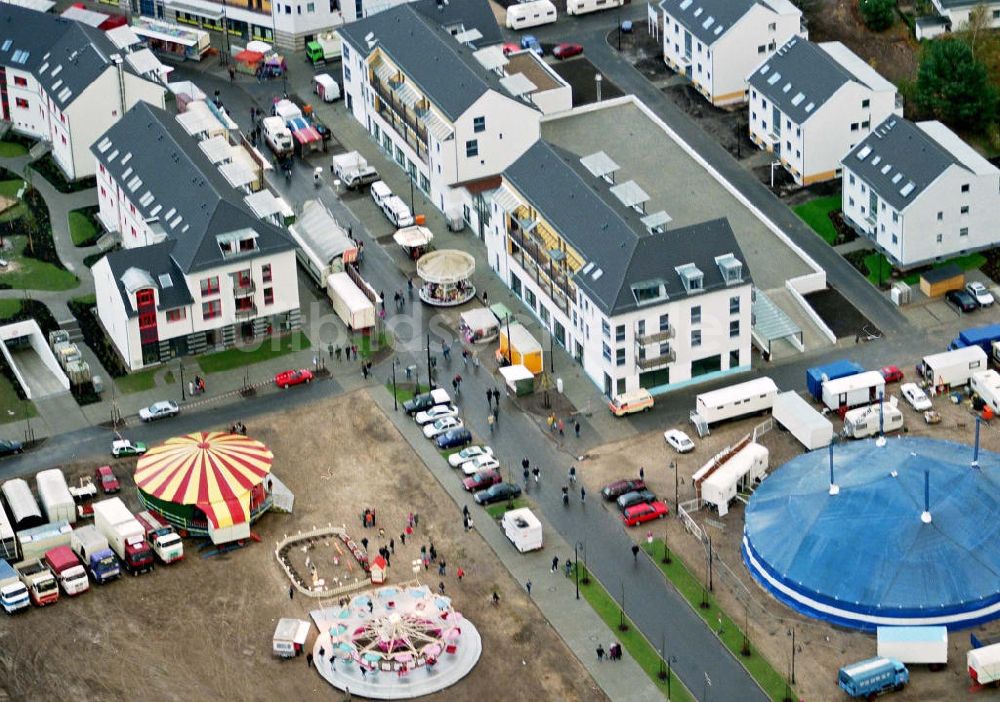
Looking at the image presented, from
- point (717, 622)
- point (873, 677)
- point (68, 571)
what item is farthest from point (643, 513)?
point (68, 571)

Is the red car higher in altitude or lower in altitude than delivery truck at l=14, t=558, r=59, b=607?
higher

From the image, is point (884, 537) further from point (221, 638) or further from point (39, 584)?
point (39, 584)

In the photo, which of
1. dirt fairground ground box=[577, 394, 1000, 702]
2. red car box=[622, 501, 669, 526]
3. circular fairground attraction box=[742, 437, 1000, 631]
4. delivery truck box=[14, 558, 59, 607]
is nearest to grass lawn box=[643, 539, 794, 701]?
dirt fairground ground box=[577, 394, 1000, 702]

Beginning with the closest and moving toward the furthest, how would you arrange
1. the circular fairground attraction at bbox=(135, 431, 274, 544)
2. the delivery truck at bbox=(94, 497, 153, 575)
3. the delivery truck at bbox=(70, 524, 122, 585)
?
1. the delivery truck at bbox=(70, 524, 122, 585)
2. the delivery truck at bbox=(94, 497, 153, 575)
3. the circular fairground attraction at bbox=(135, 431, 274, 544)

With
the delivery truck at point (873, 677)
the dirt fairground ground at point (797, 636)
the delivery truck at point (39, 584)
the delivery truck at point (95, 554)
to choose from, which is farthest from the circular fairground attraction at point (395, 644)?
the delivery truck at point (873, 677)

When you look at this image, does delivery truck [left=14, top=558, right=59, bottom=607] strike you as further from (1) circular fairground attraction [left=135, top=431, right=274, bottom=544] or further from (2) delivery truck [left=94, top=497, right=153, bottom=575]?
(1) circular fairground attraction [left=135, top=431, right=274, bottom=544]

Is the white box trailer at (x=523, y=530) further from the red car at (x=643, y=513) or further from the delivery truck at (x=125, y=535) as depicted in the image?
the delivery truck at (x=125, y=535)

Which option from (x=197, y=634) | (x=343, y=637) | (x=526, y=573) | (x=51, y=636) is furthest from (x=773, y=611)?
(x=51, y=636)
